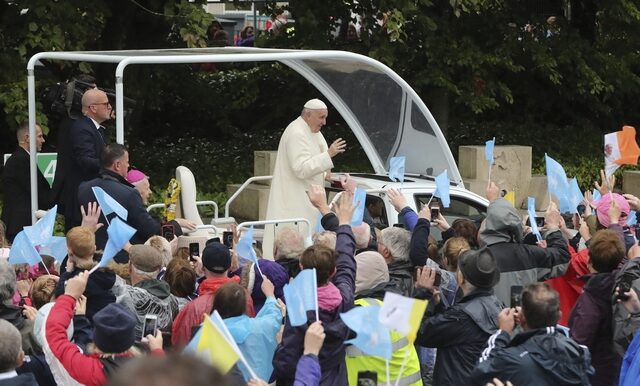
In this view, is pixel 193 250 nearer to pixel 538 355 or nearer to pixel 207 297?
pixel 207 297

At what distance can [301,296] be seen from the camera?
5305 mm

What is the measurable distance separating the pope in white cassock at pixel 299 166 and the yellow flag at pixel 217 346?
6.02m

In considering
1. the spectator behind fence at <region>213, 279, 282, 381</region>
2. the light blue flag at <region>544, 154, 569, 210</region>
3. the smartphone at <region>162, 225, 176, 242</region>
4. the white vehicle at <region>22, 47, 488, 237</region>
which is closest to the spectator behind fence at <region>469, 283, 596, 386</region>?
the spectator behind fence at <region>213, 279, 282, 381</region>

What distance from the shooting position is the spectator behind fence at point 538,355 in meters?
5.17

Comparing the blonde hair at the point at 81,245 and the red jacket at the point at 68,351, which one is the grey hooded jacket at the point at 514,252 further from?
the red jacket at the point at 68,351

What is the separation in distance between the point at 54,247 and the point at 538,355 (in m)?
3.68

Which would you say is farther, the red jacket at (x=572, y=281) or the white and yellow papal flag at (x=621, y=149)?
the white and yellow papal flag at (x=621, y=149)

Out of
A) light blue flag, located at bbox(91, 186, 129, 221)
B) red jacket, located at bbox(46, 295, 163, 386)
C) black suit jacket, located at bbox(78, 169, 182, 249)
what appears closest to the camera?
red jacket, located at bbox(46, 295, 163, 386)

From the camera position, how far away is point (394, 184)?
10.6 meters

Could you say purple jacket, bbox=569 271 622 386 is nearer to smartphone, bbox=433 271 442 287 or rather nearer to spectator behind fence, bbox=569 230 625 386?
spectator behind fence, bbox=569 230 625 386

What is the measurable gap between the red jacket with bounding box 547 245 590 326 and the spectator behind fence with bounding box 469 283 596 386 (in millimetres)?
2333

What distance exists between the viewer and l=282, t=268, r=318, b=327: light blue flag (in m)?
5.25

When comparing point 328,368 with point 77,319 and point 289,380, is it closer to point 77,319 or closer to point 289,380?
point 289,380

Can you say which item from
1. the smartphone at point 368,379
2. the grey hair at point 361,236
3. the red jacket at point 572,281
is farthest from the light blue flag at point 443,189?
the smartphone at point 368,379
